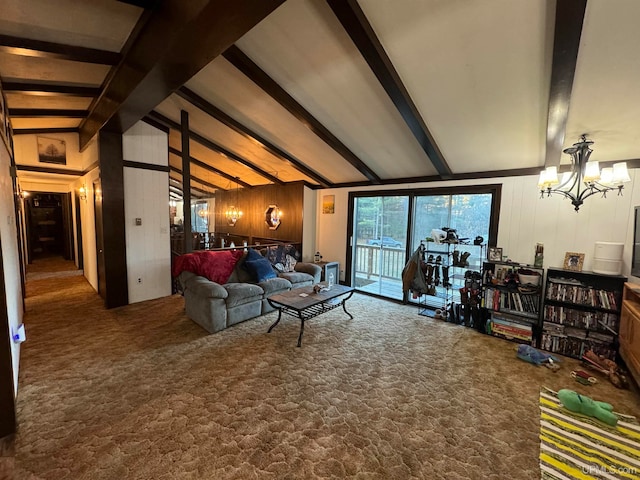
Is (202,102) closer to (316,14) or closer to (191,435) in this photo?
(316,14)

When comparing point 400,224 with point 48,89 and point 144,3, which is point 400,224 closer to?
point 144,3

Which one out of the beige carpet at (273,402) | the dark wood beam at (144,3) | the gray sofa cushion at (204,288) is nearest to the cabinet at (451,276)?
the beige carpet at (273,402)

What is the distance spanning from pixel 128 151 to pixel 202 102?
157cm

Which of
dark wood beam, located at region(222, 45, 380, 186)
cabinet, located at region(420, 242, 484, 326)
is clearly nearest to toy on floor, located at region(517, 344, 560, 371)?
cabinet, located at region(420, 242, 484, 326)

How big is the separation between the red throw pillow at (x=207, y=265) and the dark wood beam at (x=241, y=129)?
2.11 metres

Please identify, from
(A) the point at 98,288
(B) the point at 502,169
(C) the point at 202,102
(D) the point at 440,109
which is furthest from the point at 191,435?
(B) the point at 502,169

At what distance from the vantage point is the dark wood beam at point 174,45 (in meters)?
1.60

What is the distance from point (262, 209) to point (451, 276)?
5.10m

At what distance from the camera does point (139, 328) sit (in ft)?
11.5

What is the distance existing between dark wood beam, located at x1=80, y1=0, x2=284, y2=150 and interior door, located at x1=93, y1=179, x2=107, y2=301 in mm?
Answer: 1846

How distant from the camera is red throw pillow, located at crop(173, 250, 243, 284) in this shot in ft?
→ 13.0

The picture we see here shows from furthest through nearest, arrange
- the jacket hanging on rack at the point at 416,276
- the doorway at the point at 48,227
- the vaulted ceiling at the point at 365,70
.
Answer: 1. the doorway at the point at 48,227
2. the jacket hanging on rack at the point at 416,276
3. the vaulted ceiling at the point at 365,70

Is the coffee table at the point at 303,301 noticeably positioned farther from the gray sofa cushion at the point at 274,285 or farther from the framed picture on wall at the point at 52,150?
the framed picture on wall at the point at 52,150

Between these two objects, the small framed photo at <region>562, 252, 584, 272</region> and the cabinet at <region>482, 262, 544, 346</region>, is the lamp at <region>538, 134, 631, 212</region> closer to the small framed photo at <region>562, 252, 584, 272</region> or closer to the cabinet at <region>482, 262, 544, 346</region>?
the small framed photo at <region>562, 252, 584, 272</region>
